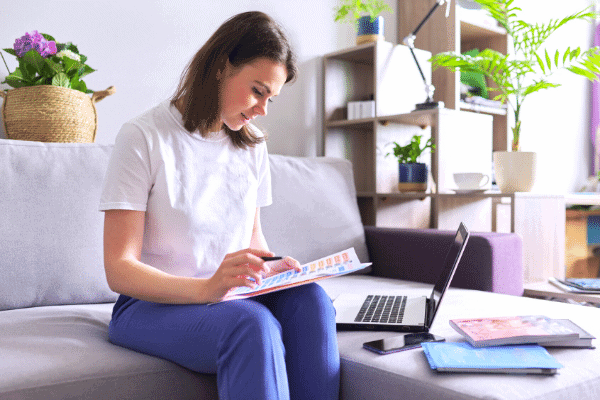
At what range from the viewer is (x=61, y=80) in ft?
5.35

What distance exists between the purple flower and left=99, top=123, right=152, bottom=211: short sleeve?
693 mm

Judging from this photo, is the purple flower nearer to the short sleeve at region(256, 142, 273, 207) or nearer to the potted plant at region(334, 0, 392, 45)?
the short sleeve at region(256, 142, 273, 207)

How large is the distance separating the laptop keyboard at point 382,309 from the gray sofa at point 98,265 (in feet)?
0.22

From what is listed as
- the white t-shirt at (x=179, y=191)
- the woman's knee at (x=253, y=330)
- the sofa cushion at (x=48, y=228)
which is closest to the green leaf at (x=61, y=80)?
the sofa cushion at (x=48, y=228)

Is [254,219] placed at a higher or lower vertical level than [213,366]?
higher

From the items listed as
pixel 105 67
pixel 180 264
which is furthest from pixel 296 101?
pixel 180 264

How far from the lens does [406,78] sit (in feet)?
8.27

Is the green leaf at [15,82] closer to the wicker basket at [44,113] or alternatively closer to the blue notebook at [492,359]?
the wicker basket at [44,113]

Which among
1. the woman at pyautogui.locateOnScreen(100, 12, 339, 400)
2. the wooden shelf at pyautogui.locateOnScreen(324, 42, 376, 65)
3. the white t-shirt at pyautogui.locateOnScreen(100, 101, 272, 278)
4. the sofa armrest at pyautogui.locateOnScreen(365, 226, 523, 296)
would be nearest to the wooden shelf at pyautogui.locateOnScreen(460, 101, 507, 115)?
the wooden shelf at pyautogui.locateOnScreen(324, 42, 376, 65)

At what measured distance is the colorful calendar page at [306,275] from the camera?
92 cm

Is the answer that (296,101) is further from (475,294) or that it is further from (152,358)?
(152,358)

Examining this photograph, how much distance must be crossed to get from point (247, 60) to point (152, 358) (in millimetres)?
613

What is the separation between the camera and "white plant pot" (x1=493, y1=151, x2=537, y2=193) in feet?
6.69

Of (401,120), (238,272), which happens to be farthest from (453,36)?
(238,272)
